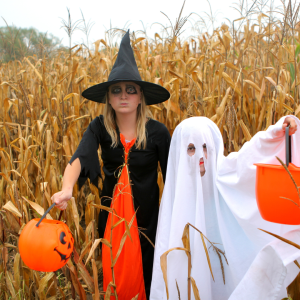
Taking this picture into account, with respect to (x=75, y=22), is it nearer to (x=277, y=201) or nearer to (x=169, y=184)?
(x=169, y=184)

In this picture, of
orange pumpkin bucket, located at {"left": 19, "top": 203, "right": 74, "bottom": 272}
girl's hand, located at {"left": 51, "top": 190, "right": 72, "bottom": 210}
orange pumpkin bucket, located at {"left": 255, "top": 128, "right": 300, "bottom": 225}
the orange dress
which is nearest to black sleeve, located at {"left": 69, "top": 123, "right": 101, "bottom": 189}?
the orange dress

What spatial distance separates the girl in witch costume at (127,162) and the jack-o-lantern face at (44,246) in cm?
44

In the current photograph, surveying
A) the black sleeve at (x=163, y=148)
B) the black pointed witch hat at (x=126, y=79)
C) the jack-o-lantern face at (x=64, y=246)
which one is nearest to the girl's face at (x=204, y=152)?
the black sleeve at (x=163, y=148)

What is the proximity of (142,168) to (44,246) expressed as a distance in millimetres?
737

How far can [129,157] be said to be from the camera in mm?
1596

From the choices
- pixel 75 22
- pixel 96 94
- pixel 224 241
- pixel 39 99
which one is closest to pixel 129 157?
pixel 96 94

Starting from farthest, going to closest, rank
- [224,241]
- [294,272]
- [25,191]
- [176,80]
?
[176,80] < [25,191] < [224,241] < [294,272]

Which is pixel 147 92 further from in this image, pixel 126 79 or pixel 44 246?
pixel 44 246

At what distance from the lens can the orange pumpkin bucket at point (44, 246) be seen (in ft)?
3.31

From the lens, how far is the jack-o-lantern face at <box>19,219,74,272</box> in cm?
101

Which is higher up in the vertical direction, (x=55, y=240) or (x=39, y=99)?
(x=39, y=99)

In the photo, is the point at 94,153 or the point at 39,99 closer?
the point at 94,153

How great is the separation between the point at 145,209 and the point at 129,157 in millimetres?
301

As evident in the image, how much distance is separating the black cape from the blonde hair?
0.11ft
